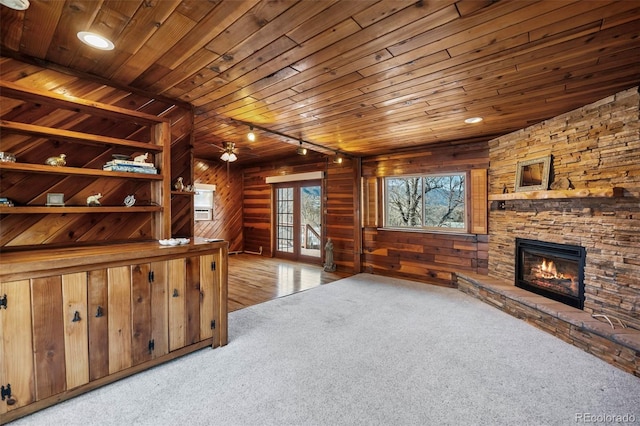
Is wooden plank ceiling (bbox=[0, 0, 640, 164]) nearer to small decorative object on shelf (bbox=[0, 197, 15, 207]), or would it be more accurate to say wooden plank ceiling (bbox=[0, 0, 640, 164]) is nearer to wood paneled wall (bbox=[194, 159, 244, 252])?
small decorative object on shelf (bbox=[0, 197, 15, 207])

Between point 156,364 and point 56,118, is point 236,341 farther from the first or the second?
point 56,118

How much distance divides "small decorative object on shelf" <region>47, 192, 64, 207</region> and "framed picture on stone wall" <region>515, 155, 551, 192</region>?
4846 millimetres

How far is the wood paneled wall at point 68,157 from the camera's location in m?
2.07

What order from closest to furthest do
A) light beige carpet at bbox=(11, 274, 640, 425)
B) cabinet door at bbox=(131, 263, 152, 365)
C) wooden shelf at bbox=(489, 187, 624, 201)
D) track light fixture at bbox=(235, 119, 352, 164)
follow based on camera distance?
light beige carpet at bbox=(11, 274, 640, 425)
cabinet door at bbox=(131, 263, 152, 365)
wooden shelf at bbox=(489, 187, 624, 201)
track light fixture at bbox=(235, 119, 352, 164)

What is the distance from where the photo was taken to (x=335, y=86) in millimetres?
2551

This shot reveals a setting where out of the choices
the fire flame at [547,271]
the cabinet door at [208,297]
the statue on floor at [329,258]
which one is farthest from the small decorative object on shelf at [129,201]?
the fire flame at [547,271]

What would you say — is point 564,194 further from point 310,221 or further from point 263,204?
point 263,204

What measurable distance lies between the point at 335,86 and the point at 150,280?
87.4 inches

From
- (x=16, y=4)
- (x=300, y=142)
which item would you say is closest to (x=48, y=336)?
(x=16, y=4)

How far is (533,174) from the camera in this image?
12.0 ft

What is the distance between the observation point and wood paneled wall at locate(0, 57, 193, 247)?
2066mm

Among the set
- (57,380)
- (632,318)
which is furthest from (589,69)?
(57,380)

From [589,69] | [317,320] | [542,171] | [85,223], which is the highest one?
[589,69]

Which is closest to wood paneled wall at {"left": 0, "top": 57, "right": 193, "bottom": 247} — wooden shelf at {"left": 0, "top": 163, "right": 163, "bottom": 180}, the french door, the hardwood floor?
wooden shelf at {"left": 0, "top": 163, "right": 163, "bottom": 180}
